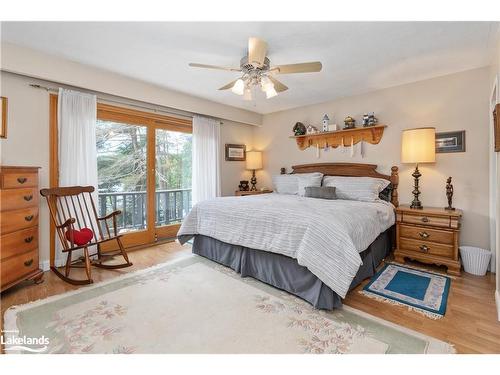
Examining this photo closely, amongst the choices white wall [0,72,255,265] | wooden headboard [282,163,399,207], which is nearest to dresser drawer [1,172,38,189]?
white wall [0,72,255,265]

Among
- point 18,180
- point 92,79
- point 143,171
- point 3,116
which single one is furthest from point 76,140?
point 143,171

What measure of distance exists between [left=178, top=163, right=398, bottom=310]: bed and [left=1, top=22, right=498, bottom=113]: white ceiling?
150cm

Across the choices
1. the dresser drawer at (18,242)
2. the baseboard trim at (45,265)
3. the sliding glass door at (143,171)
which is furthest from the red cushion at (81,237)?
the sliding glass door at (143,171)

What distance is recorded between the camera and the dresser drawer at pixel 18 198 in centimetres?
213

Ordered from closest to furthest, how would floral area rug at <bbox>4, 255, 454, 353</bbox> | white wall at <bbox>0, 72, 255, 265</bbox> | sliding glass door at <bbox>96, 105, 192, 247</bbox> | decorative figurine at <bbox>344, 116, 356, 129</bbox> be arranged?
floral area rug at <bbox>4, 255, 454, 353</bbox> → white wall at <bbox>0, 72, 255, 265</bbox> → sliding glass door at <bbox>96, 105, 192, 247</bbox> → decorative figurine at <bbox>344, 116, 356, 129</bbox>

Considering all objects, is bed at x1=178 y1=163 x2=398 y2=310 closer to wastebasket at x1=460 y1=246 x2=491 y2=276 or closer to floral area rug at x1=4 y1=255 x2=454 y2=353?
floral area rug at x1=4 y1=255 x2=454 y2=353

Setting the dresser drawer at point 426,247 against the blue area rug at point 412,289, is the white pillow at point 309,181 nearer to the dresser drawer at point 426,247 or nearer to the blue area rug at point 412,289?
the dresser drawer at point 426,247

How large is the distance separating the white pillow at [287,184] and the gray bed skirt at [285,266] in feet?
5.05

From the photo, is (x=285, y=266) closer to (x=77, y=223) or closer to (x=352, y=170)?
(x=352, y=170)

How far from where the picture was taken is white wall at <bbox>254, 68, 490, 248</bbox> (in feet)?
9.51

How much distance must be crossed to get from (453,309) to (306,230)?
4.40 ft

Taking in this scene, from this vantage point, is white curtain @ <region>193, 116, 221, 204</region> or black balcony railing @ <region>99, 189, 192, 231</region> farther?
white curtain @ <region>193, 116, 221, 204</region>
